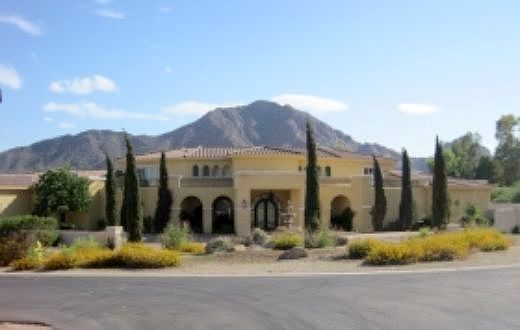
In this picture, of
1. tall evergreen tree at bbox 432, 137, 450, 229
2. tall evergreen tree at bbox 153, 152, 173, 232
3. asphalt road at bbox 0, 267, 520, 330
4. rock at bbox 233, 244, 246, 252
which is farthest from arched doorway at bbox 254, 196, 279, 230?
asphalt road at bbox 0, 267, 520, 330

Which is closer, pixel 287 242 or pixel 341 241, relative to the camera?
pixel 287 242

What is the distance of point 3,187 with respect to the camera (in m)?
45.6

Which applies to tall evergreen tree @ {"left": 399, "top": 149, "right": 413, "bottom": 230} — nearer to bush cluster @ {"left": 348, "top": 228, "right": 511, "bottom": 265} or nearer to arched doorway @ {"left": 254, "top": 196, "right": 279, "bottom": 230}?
arched doorway @ {"left": 254, "top": 196, "right": 279, "bottom": 230}

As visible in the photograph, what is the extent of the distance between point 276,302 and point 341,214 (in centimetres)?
3593

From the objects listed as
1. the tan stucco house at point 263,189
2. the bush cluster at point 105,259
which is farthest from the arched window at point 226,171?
the bush cluster at point 105,259

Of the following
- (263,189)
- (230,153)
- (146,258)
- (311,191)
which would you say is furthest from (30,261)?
(230,153)

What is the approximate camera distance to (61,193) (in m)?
45.7

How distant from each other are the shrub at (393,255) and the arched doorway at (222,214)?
26737 millimetres

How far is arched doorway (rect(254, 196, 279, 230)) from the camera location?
5138 cm

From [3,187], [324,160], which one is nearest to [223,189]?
[324,160]

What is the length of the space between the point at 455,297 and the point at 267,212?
36.0m

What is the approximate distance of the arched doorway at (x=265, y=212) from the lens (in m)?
51.4

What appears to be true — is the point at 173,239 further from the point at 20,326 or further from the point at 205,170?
the point at 205,170

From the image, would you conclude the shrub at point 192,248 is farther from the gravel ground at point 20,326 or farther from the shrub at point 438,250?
the gravel ground at point 20,326
